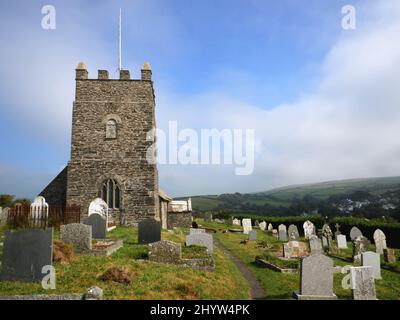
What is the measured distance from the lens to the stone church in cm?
2228

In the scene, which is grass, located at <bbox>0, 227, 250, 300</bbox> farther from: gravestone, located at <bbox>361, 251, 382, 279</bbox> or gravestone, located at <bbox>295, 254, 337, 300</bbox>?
gravestone, located at <bbox>361, 251, 382, 279</bbox>

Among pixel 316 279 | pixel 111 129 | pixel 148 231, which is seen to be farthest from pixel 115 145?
pixel 316 279

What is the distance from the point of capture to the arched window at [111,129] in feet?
75.9

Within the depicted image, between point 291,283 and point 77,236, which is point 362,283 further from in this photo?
point 77,236

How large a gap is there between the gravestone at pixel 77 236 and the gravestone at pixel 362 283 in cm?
883

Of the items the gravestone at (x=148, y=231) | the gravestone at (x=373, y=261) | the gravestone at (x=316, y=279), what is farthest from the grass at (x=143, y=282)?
the gravestone at (x=373, y=261)

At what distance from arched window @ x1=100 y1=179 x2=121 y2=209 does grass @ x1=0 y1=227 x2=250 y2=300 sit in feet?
33.1

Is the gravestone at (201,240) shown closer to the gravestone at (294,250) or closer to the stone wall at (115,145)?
the gravestone at (294,250)

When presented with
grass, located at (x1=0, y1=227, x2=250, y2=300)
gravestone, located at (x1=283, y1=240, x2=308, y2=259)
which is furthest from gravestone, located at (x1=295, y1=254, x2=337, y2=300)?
gravestone, located at (x1=283, y1=240, x2=308, y2=259)

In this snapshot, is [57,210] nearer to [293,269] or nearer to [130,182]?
[130,182]

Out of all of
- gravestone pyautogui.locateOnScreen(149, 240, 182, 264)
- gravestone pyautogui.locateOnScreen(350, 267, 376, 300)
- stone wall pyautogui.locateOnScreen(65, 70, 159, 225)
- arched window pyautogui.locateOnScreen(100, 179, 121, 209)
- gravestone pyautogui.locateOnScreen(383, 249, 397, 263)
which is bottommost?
gravestone pyautogui.locateOnScreen(383, 249, 397, 263)

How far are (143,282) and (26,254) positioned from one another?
3.13 meters

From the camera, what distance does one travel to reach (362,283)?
948 cm
